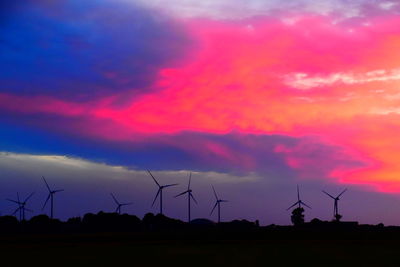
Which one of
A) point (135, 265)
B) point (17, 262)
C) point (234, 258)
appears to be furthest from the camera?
point (234, 258)

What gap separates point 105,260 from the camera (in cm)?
8262

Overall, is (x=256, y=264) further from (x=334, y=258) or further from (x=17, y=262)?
(x=17, y=262)

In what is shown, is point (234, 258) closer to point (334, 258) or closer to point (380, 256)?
point (334, 258)

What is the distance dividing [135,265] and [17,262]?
1719 centimetres

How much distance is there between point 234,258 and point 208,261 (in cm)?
586

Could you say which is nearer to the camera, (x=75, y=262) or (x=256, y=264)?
(x=256, y=264)

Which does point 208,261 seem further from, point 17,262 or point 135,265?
point 17,262

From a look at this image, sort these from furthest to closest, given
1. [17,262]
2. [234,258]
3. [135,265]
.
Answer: [234,258]
[17,262]
[135,265]

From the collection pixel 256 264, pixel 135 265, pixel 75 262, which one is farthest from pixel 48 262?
pixel 256 264

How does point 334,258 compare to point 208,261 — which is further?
point 334,258

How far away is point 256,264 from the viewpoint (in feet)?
244

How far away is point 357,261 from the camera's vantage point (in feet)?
262

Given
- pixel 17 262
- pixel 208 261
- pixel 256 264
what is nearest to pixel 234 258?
pixel 208 261

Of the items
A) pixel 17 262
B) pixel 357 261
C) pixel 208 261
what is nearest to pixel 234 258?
pixel 208 261
